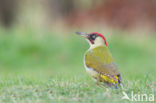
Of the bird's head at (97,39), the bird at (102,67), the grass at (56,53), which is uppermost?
the bird's head at (97,39)

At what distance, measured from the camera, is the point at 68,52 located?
13312 millimetres

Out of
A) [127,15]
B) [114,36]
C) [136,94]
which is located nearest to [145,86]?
[136,94]

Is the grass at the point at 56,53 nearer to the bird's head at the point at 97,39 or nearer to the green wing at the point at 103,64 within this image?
the bird's head at the point at 97,39

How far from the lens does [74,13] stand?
87.7 ft

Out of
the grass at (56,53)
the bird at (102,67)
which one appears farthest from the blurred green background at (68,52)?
the bird at (102,67)

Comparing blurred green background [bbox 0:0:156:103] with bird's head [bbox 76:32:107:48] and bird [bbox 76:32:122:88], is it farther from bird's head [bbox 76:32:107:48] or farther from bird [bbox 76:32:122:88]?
bird's head [bbox 76:32:107:48]

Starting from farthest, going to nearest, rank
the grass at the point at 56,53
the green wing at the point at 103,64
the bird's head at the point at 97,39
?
the grass at the point at 56,53 → the bird's head at the point at 97,39 → the green wing at the point at 103,64

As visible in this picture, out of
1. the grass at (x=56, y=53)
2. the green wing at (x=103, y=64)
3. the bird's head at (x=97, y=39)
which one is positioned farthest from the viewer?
the grass at (x=56, y=53)

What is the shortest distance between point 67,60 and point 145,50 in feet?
10.4

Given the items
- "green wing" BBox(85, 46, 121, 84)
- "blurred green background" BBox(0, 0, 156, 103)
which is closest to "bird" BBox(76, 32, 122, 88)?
"green wing" BBox(85, 46, 121, 84)

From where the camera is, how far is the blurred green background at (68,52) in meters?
5.37

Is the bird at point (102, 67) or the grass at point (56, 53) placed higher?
the bird at point (102, 67)

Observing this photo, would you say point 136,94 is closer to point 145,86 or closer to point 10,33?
point 145,86

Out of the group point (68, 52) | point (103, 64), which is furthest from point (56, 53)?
point (103, 64)
